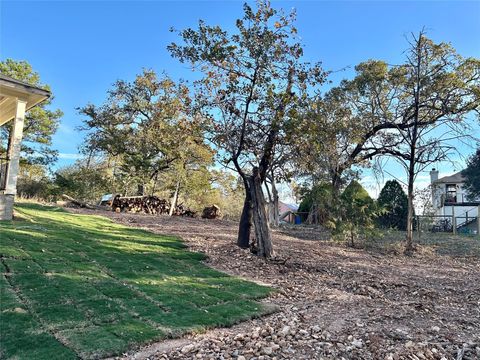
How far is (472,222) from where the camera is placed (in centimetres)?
2238

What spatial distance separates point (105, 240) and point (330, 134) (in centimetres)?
553

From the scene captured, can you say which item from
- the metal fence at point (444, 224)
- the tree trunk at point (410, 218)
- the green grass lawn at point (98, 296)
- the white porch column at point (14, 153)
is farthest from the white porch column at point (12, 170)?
the metal fence at point (444, 224)

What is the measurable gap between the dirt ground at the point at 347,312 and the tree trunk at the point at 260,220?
0.26 metres

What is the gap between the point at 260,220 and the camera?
7230 mm

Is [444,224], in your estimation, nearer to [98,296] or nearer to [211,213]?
[211,213]

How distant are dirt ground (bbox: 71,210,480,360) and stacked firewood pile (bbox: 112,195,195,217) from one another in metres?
8.62

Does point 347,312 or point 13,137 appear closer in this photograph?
point 347,312

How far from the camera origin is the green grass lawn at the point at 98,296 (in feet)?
9.34

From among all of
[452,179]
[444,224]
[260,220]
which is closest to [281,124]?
[260,220]

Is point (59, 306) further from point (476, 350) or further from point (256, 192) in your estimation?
point (256, 192)

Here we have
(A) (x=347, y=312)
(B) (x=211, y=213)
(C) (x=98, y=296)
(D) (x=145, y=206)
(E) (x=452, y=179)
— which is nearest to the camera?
(C) (x=98, y=296)

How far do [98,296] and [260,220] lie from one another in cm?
397

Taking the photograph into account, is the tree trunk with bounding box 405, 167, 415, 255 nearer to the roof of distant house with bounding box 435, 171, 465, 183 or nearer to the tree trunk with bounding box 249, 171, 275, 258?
the tree trunk with bounding box 249, 171, 275, 258

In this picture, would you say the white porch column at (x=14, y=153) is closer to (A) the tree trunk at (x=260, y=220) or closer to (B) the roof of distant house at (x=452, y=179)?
(A) the tree trunk at (x=260, y=220)
